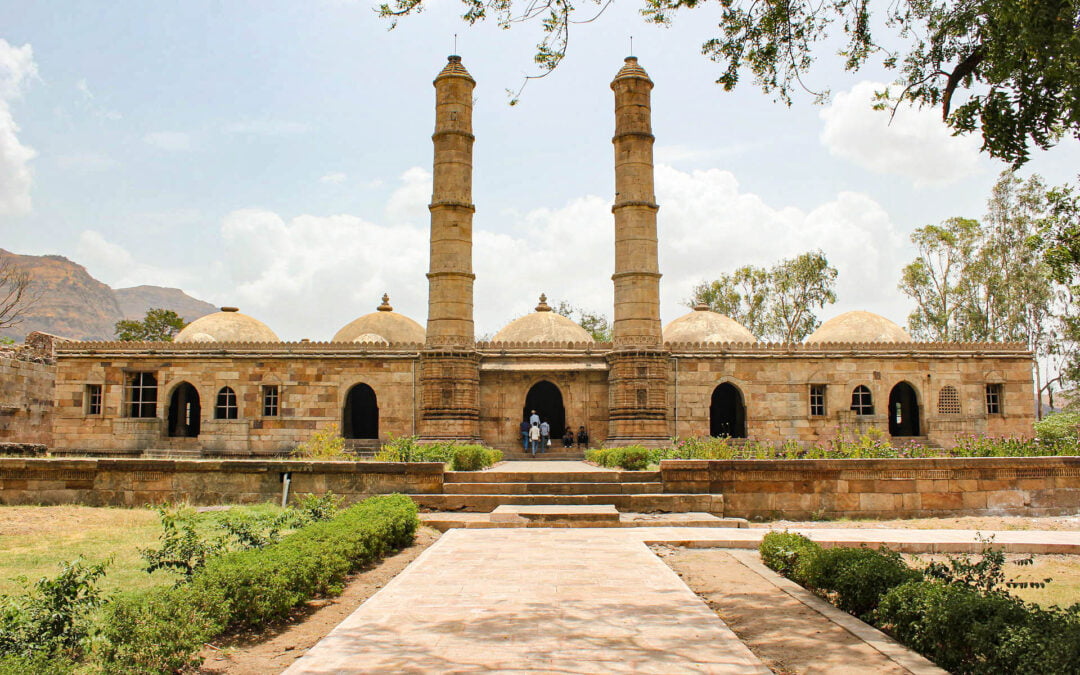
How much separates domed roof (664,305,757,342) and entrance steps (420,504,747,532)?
12.6 meters

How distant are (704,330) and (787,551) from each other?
16422 mm

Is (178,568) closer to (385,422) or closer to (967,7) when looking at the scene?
(967,7)

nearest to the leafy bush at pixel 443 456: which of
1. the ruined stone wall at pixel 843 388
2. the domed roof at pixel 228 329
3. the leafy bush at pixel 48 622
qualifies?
the ruined stone wall at pixel 843 388

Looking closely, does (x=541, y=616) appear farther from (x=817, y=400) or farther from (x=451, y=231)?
(x=817, y=400)

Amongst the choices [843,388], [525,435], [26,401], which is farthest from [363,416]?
[843,388]

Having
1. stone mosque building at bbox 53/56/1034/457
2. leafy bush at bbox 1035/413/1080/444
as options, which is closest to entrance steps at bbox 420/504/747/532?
stone mosque building at bbox 53/56/1034/457

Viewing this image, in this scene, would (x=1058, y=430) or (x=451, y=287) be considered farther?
(x=451, y=287)

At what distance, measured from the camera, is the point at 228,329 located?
24500mm

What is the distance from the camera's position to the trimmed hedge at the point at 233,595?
4348mm

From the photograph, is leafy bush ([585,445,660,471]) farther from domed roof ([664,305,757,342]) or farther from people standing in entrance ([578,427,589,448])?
domed roof ([664,305,757,342])

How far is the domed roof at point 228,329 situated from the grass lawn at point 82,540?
11990 mm

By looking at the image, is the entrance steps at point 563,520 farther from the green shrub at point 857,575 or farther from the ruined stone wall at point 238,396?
the ruined stone wall at point 238,396

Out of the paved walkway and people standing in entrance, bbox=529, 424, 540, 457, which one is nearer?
the paved walkway

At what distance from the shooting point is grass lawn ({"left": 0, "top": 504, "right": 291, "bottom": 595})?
712cm
